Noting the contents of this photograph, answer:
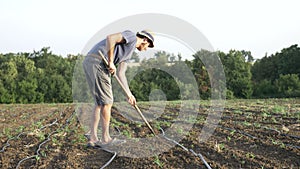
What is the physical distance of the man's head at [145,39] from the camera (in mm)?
3965

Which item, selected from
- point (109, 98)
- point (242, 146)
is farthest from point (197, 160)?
point (109, 98)

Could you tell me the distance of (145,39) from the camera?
13.3ft

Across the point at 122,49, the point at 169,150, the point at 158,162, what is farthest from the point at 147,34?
the point at 158,162

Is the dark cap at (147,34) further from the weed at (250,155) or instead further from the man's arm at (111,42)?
the weed at (250,155)

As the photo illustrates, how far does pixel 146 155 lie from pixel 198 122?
9.07 feet

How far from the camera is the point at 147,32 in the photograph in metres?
3.98

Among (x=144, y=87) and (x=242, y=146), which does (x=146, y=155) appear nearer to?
(x=242, y=146)

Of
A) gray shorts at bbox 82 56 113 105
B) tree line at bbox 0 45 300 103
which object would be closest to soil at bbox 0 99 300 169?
gray shorts at bbox 82 56 113 105

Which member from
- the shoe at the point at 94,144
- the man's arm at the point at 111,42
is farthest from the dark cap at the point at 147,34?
the shoe at the point at 94,144

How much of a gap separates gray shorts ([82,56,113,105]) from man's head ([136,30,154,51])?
56 centimetres

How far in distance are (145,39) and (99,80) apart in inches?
30.2

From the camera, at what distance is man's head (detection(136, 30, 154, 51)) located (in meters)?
3.96

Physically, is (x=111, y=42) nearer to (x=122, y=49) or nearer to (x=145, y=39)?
(x=122, y=49)

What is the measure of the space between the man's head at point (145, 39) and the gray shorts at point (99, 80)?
556 millimetres
